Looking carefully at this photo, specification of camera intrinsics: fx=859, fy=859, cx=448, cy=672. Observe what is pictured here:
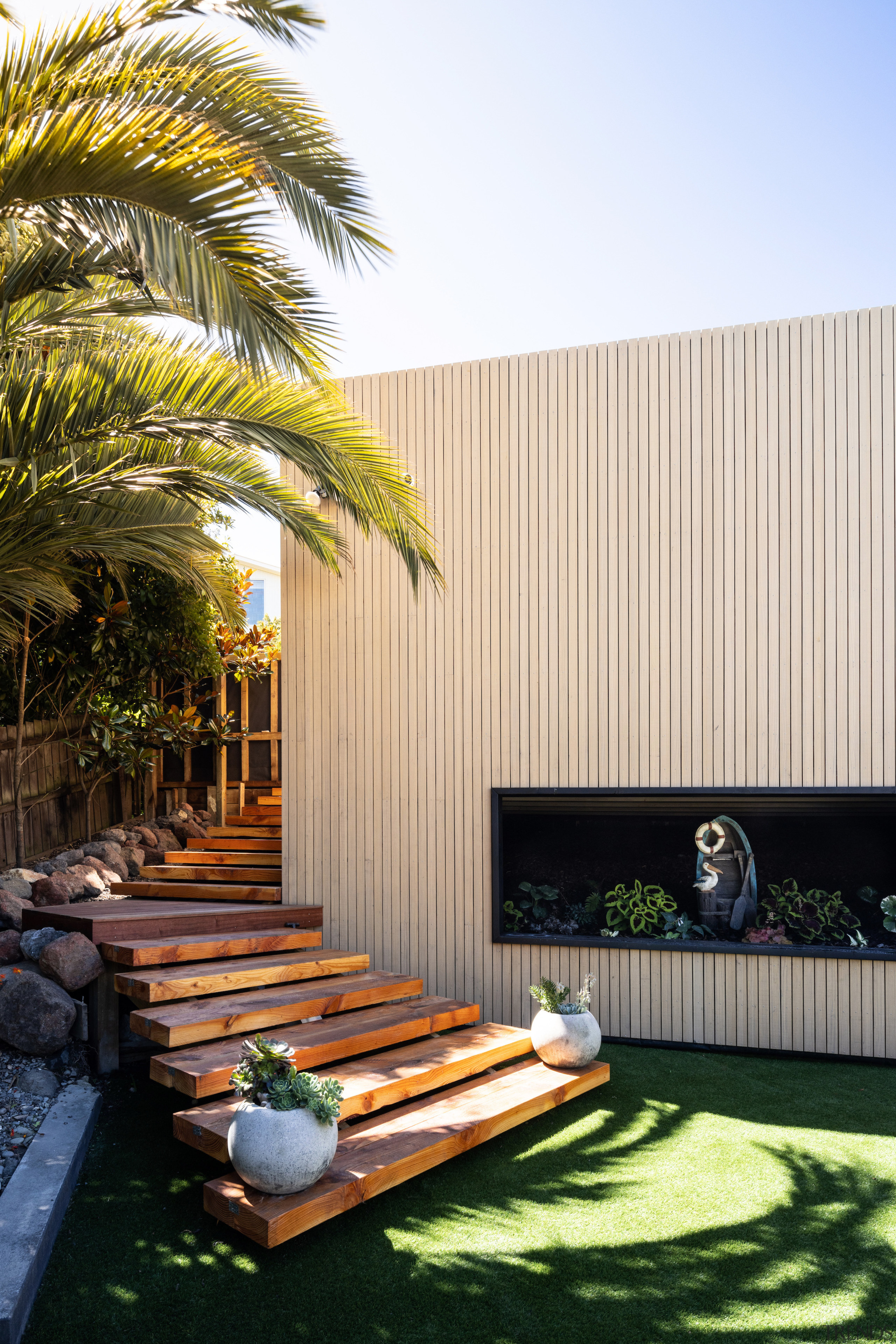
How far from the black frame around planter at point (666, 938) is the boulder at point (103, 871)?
2.96m

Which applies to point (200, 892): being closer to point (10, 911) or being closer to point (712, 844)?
point (10, 911)

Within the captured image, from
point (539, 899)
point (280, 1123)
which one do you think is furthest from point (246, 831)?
point (280, 1123)

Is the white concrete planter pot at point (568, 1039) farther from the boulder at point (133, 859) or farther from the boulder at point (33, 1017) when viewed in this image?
the boulder at point (133, 859)

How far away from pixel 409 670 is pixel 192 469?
215cm

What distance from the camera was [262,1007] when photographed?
438cm

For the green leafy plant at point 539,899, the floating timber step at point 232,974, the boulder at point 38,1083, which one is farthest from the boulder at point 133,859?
the green leafy plant at point 539,899

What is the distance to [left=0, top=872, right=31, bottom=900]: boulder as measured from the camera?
5543mm

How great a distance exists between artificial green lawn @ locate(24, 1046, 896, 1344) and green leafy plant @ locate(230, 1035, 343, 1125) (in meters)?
0.48

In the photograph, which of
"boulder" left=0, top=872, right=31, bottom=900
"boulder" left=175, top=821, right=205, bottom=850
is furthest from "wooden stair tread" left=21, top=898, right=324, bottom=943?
"boulder" left=175, top=821, right=205, bottom=850

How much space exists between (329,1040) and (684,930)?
8.46ft

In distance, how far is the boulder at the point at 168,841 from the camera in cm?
767

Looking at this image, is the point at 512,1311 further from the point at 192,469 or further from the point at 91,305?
the point at 91,305

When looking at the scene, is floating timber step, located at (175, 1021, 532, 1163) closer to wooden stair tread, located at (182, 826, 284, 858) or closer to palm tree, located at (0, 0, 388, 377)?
wooden stair tread, located at (182, 826, 284, 858)

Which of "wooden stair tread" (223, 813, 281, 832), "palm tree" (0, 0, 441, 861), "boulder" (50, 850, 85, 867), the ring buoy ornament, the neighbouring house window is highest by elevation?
the neighbouring house window
